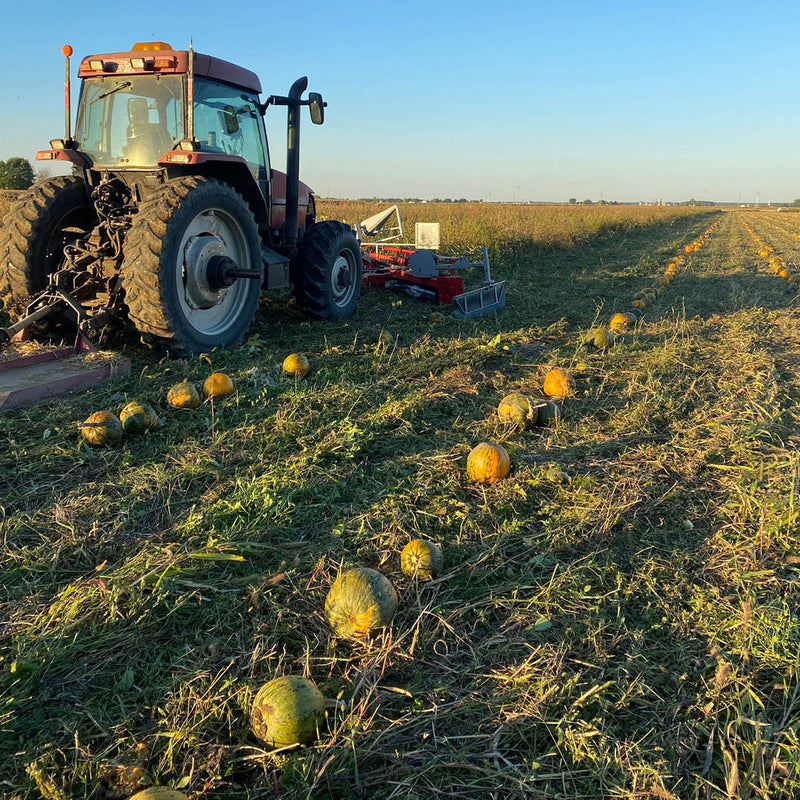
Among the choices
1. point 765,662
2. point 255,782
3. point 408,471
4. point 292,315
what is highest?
point 292,315

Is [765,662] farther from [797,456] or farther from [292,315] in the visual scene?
[292,315]

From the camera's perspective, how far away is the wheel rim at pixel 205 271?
6402mm

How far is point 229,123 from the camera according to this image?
7.43 metres

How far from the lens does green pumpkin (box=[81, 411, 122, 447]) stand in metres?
4.40

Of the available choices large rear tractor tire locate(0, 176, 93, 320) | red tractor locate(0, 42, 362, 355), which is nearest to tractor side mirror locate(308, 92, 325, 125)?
red tractor locate(0, 42, 362, 355)

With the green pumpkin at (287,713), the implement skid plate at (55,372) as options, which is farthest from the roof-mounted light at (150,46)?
the green pumpkin at (287,713)

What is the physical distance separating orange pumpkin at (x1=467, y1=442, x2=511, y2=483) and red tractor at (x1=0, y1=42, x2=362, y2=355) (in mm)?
3522

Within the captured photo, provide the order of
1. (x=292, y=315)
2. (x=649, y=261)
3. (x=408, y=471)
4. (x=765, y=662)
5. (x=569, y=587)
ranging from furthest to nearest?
(x=649, y=261)
(x=292, y=315)
(x=408, y=471)
(x=569, y=587)
(x=765, y=662)

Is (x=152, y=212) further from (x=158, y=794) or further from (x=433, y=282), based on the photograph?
(x=158, y=794)

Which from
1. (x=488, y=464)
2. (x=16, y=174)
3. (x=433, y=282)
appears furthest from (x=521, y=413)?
(x=16, y=174)

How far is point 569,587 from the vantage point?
297cm

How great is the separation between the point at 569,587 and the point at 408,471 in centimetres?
146

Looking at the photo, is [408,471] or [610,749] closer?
[610,749]

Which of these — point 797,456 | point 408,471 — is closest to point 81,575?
point 408,471
